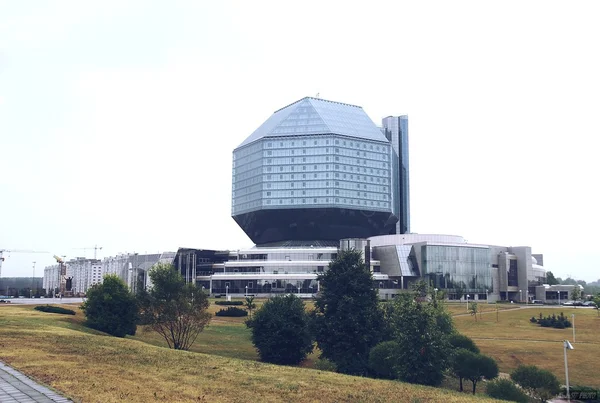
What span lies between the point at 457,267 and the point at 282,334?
113m

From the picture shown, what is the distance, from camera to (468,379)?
1903 inches

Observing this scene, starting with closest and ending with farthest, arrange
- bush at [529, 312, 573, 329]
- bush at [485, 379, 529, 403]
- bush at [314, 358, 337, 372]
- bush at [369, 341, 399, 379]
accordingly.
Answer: bush at [485, 379, 529, 403]
bush at [369, 341, 399, 379]
bush at [314, 358, 337, 372]
bush at [529, 312, 573, 329]

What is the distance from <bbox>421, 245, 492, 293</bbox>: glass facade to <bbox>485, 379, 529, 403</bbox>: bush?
118423mm

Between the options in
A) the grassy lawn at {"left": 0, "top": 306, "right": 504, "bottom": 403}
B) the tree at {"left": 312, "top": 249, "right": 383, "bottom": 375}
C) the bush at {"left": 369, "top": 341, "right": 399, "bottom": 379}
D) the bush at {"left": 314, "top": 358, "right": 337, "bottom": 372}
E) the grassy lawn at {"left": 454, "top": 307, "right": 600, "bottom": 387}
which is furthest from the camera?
the grassy lawn at {"left": 454, "top": 307, "right": 600, "bottom": 387}

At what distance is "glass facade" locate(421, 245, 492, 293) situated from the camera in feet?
525

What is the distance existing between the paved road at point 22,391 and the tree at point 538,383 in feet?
113

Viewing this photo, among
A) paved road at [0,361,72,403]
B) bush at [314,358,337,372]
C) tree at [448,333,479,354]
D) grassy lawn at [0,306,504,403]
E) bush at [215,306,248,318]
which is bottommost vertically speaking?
bush at [314,358,337,372]

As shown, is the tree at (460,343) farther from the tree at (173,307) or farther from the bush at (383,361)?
the tree at (173,307)

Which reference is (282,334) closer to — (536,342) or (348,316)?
(348,316)

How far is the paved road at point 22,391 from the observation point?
70.3ft

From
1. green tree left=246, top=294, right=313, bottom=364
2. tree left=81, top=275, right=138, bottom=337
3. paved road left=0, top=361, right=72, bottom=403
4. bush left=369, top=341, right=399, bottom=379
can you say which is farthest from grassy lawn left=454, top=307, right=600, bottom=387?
paved road left=0, top=361, right=72, bottom=403

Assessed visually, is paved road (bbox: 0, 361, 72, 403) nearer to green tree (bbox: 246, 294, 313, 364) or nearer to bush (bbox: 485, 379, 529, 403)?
bush (bbox: 485, 379, 529, 403)

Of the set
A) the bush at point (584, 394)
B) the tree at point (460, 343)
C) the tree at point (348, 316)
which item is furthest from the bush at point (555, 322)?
the bush at point (584, 394)

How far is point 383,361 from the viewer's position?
166ft
